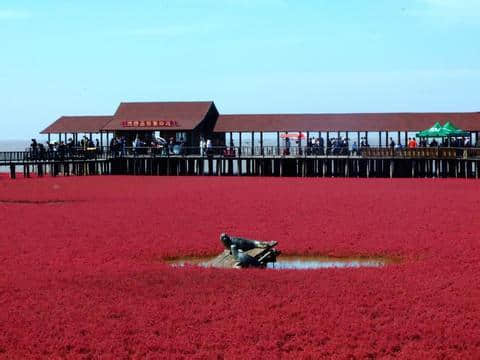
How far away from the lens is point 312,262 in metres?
21.7

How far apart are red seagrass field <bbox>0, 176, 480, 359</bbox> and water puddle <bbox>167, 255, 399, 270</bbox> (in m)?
0.44

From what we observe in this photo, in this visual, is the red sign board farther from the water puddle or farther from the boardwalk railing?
the water puddle

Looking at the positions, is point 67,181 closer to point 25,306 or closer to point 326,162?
point 326,162

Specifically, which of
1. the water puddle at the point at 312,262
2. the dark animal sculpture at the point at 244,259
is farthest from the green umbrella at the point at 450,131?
the dark animal sculpture at the point at 244,259

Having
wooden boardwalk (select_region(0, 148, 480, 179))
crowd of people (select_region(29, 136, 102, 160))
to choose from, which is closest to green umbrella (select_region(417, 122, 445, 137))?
wooden boardwalk (select_region(0, 148, 480, 179))

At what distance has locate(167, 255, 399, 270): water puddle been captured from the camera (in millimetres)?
20984

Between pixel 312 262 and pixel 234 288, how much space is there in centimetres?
459

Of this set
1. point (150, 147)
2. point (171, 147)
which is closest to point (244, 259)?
point (150, 147)

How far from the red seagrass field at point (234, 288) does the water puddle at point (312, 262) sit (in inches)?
17.5

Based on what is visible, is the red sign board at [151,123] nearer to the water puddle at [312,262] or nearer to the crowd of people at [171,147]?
the crowd of people at [171,147]

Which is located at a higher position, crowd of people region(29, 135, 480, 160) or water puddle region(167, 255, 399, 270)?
crowd of people region(29, 135, 480, 160)

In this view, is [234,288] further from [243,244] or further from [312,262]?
[312,262]

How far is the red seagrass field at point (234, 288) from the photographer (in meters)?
13.8

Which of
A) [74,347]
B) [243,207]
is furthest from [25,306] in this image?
[243,207]
